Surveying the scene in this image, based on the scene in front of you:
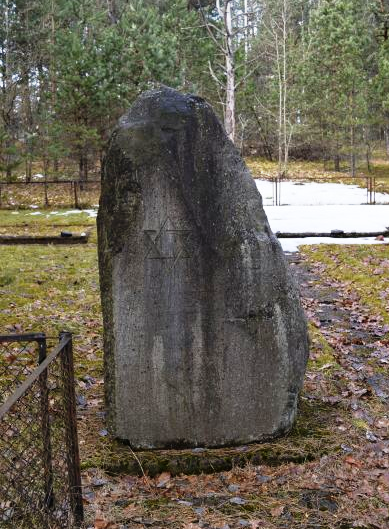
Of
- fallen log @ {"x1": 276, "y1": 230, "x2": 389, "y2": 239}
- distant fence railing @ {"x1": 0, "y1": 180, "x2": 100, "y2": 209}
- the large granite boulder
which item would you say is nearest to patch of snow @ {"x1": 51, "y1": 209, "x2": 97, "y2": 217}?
distant fence railing @ {"x1": 0, "y1": 180, "x2": 100, "y2": 209}

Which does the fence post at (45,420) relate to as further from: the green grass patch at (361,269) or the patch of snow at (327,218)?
the patch of snow at (327,218)

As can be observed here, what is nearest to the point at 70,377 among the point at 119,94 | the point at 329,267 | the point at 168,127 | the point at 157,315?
the point at 157,315

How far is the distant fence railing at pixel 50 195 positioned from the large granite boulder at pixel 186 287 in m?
18.8

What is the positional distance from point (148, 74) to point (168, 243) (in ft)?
69.7

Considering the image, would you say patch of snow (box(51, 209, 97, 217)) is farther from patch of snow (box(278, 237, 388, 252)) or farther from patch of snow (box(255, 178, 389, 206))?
patch of snow (box(278, 237, 388, 252))

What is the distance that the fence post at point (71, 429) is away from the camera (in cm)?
309

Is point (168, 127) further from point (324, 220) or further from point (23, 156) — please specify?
point (23, 156)

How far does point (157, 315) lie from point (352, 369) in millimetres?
2766

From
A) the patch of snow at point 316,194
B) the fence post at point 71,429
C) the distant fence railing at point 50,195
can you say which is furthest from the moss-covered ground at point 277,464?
the distant fence railing at point 50,195

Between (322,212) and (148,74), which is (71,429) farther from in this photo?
(148,74)

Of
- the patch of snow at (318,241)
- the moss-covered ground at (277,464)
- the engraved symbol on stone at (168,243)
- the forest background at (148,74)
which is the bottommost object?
the moss-covered ground at (277,464)

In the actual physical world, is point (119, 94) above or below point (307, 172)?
above

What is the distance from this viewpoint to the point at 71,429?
322cm

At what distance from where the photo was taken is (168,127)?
401 cm
